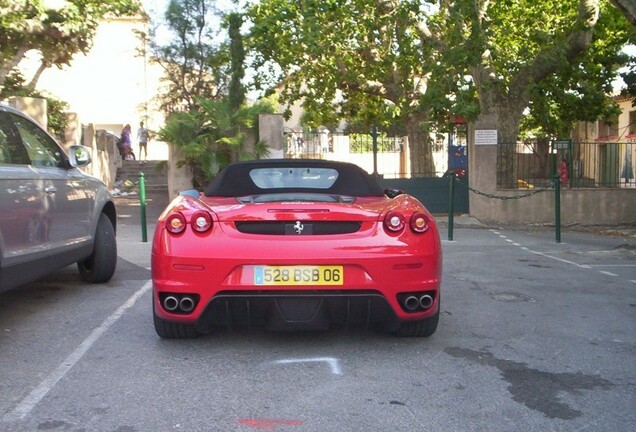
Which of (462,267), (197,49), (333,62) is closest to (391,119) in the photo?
(333,62)

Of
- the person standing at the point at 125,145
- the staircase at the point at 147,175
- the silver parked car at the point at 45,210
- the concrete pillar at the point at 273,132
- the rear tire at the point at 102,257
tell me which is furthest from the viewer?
the person standing at the point at 125,145

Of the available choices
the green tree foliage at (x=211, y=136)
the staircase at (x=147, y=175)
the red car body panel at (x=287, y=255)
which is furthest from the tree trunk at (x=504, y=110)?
the red car body panel at (x=287, y=255)

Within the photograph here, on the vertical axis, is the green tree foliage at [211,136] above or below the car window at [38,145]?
above

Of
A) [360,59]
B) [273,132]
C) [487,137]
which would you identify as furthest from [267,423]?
[360,59]

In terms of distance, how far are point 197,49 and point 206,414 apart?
1751cm

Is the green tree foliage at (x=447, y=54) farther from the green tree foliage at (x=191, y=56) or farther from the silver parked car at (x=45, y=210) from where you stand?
the silver parked car at (x=45, y=210)

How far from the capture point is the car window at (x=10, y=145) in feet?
18.0

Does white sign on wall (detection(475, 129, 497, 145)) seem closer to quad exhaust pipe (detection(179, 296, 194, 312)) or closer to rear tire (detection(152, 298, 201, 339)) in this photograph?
rear tire (detection(152, 298, 201, 339))

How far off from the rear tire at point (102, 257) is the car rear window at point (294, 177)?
2289 mm

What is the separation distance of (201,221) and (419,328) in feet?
5.61

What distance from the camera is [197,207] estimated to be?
15.5ft

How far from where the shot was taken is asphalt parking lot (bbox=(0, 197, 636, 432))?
11.8ft

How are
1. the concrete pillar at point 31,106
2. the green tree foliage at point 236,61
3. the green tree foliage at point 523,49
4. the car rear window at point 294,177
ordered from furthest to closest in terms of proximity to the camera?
the green tree foliage at point 236,61, the concrete pillar at point 31,106, the green tree foliage at point 523,49, the car rear window at point 294,177

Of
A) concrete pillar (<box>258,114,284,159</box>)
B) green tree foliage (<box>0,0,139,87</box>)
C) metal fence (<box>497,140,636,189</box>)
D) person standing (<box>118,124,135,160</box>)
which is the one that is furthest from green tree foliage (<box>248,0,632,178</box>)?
person standing (<box>118,124,135,160</box>)
